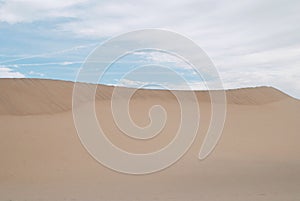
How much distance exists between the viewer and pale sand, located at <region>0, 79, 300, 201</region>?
32.0ft

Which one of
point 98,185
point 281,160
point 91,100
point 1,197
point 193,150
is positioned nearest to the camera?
point 1,197

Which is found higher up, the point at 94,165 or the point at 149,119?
the point at 149,119

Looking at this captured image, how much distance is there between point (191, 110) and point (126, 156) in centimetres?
935

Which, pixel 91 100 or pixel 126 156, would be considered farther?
pixel 91 100

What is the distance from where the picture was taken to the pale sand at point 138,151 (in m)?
9.77

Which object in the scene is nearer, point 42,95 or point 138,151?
point 138,151

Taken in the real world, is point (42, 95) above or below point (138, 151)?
above

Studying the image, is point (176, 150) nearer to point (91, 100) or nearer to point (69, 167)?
point (69, 167)

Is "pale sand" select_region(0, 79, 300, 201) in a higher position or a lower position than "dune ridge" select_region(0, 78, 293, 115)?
lower

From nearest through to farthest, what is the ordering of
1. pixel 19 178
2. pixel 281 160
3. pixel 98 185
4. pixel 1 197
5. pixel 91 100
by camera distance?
pixel 1 197
pixel 98 185
pixel 19 178
pixel 281 160
pixel 91 100

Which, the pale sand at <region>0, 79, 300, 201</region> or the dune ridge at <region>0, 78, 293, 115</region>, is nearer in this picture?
the pale sand at <region>0, 79, 300, 201</region>

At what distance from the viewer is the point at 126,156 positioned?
15.3 m

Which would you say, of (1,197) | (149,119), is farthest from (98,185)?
(149,119)

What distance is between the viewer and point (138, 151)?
54.0 ft
